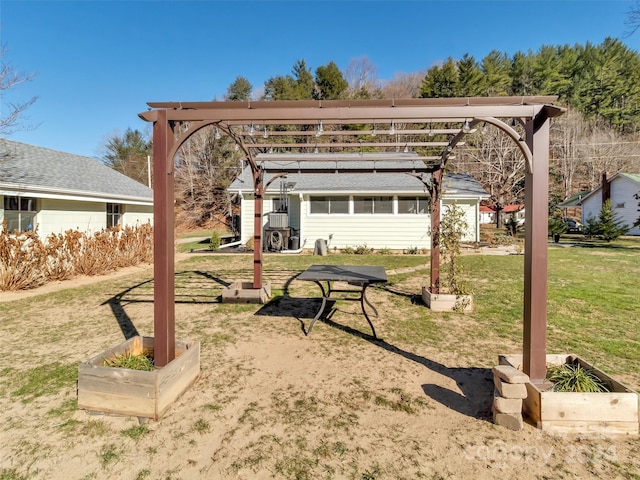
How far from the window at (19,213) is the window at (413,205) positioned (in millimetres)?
11703

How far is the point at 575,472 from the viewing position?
78.4 inches

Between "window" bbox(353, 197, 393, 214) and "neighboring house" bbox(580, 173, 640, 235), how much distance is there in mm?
16214

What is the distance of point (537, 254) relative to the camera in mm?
2615

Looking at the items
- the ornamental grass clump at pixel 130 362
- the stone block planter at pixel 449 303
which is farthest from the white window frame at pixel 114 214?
the stone block planter at pixel 449 303

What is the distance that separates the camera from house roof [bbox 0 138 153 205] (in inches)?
343

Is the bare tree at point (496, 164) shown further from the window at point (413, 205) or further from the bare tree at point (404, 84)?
the window at point (413, 205)

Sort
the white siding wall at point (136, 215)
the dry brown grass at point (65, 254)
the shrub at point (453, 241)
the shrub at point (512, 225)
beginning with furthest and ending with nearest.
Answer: the shrub at point (512, 225), the white siding wall at point (136, 215), the dry brown grass at point (65, 254), the shrub at point (453, 241)

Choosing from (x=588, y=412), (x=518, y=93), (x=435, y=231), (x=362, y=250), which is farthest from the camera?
(x=518, y=93)

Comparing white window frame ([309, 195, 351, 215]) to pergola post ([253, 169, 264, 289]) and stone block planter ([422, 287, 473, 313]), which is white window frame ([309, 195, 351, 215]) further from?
stone block planter ([422, 287, 473, 313])

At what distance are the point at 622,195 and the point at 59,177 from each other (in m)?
30.3

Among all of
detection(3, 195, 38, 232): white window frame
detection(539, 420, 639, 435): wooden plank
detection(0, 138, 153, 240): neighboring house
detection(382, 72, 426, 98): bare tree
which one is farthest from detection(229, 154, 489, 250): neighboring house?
detection(382, 72, 426, 98): bare tree

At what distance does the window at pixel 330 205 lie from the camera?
13.6m

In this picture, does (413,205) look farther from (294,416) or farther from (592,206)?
(592,206)

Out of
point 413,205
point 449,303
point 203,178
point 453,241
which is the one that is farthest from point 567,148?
point 449,303
